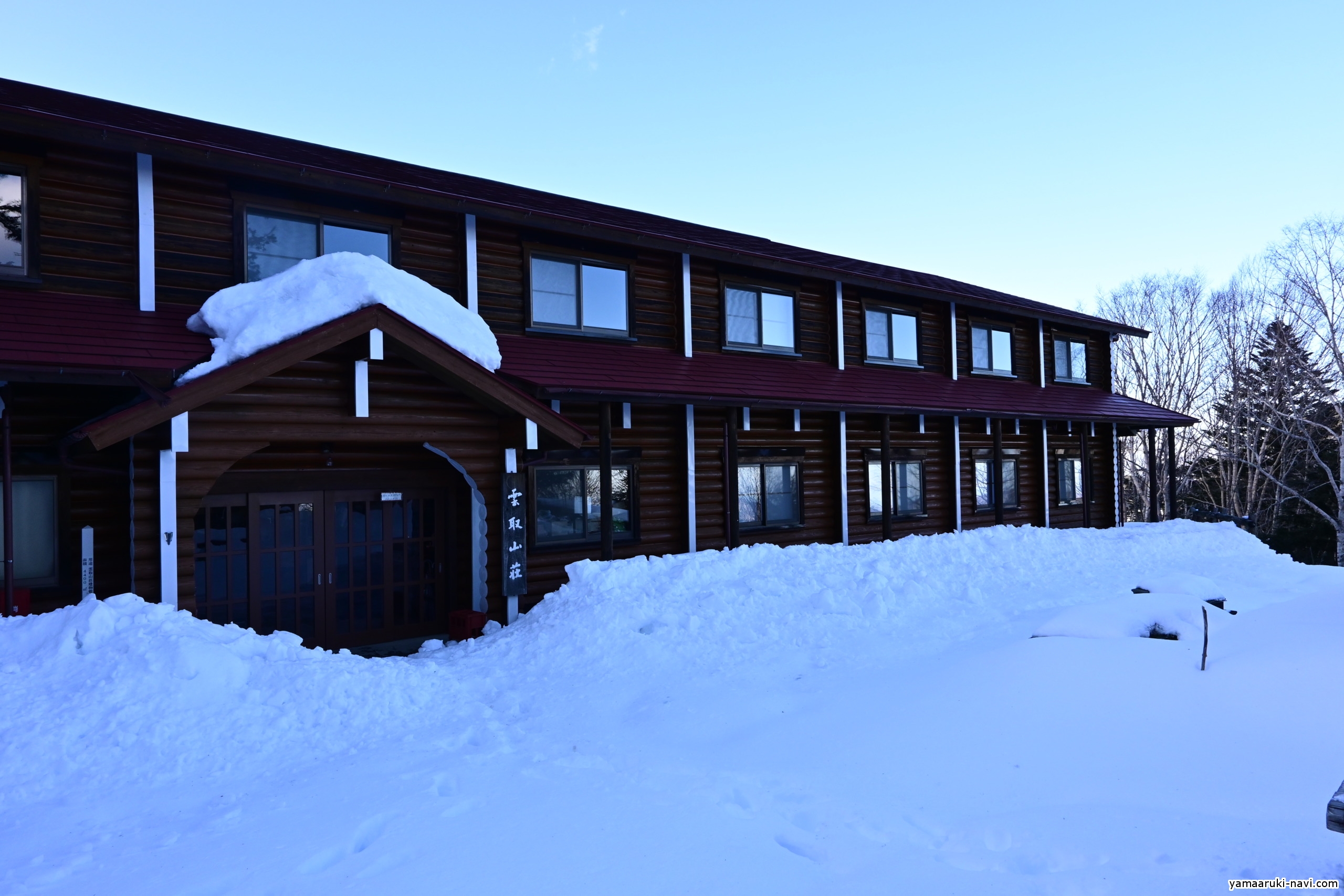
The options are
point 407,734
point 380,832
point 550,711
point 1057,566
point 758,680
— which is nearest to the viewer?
point 380,832

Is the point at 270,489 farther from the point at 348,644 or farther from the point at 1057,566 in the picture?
the point at 1057,566

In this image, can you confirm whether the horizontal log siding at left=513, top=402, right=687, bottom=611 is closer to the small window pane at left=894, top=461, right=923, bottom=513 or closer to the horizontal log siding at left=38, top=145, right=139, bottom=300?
the horizontal log siding at left=38, top=145, right=139, bottom=300

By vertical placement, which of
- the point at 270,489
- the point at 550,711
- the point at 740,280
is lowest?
the point at 550,711

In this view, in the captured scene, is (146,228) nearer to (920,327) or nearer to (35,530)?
(35,530)

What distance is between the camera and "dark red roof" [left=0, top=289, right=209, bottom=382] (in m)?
7.57

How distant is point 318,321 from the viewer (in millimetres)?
8688

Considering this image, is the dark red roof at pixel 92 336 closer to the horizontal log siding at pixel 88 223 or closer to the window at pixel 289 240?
the horizontal log siding at pixel 88 223

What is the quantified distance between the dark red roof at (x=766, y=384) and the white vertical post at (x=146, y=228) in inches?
171

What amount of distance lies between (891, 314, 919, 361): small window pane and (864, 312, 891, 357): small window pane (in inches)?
5.1

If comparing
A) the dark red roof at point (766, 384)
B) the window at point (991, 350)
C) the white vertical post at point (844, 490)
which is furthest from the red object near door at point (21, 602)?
the window at point (991, 350)

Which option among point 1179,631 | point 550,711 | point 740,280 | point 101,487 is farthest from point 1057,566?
Answer: point 101,487

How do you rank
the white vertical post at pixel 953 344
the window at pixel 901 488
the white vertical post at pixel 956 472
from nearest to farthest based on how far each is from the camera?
1. the window at pixel 901 488
2. the white vertical post at pixel 956 472
3. the white vertical post at pixel 953 344

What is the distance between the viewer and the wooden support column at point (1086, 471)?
19469 mm

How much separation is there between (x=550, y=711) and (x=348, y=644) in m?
4.12
